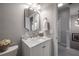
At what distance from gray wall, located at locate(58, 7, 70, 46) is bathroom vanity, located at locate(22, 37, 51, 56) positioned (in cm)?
24

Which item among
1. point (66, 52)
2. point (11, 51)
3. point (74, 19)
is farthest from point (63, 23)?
point (11, 51)

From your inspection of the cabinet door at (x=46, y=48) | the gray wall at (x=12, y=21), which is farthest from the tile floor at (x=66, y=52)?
the gray wall at (x=12, y=21)

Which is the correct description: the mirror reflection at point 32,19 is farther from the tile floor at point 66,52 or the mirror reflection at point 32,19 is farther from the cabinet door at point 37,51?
the tile floor at point 66,52

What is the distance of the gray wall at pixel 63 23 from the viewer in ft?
5.74

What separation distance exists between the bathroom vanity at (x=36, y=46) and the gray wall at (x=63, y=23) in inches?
9.3

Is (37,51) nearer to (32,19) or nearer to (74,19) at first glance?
(32,19)

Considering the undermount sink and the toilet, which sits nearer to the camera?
the toilet

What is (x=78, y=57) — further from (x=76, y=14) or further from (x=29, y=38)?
(x=29, y=38)

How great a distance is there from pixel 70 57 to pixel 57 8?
0.91 meters

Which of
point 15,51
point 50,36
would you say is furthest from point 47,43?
point 15,51

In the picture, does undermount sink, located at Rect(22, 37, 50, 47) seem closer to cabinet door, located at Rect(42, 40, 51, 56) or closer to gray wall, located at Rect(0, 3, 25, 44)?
cabinet door, located at Rect(42, 40, 51, 56)

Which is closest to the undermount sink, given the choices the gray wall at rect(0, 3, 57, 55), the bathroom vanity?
the bathroom vanity

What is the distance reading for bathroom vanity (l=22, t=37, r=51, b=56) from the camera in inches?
66.5

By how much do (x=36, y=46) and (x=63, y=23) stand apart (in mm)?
635
